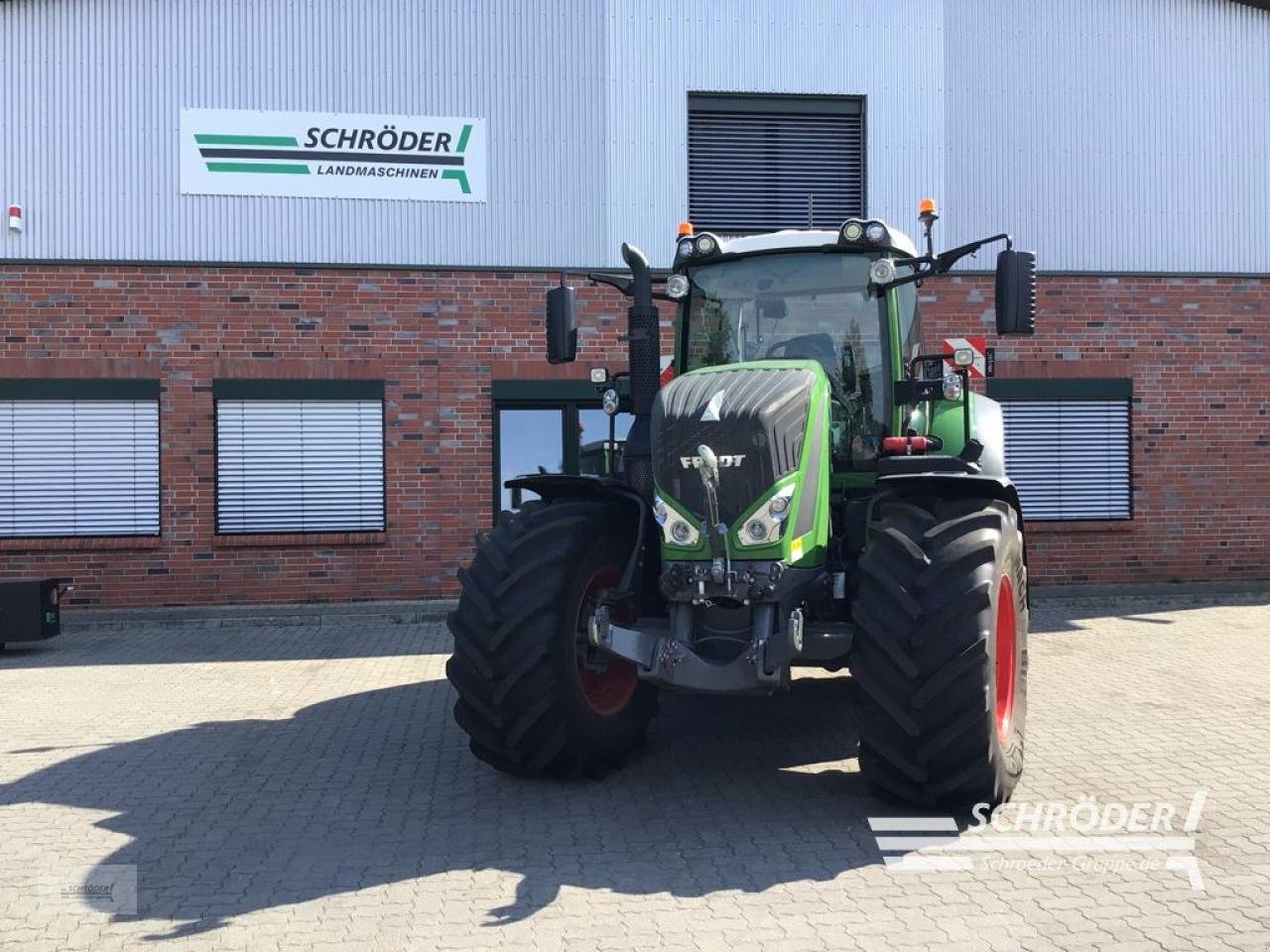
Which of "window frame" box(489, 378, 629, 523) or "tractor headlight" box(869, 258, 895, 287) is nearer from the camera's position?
"tractor headlight" box(869, 258, 895, 287)

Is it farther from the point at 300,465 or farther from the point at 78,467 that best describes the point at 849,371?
the point at 78,467

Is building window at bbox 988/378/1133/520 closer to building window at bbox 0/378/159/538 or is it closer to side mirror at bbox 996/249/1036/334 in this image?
side mirror at bbox 996/249/1036/334

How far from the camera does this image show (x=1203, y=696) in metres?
7.61

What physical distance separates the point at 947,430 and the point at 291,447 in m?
7.60

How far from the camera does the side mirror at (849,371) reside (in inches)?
240

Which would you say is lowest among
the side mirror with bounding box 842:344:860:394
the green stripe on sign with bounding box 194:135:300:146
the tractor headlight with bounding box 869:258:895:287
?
the side mirror with bounding box 842:344:860:394

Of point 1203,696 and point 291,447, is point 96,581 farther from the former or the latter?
point 1203,696

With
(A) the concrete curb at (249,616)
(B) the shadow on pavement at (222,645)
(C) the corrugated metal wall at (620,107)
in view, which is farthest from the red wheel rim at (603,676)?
(C) the corrugated metal wall at (620,107)

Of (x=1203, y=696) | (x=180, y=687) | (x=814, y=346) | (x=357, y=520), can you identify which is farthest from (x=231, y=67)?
(x=1203, y=696)

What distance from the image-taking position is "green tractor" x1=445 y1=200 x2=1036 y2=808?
4715 millimetres

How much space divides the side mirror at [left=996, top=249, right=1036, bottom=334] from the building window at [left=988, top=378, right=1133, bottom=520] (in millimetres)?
7414

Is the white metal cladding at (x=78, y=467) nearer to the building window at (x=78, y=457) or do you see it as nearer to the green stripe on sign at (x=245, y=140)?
the building window at (x=78, y=457)

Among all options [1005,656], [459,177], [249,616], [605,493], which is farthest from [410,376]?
[1005,656]

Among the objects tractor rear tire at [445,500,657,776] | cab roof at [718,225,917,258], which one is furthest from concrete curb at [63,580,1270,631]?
cab roof at [718,225,917,258]
